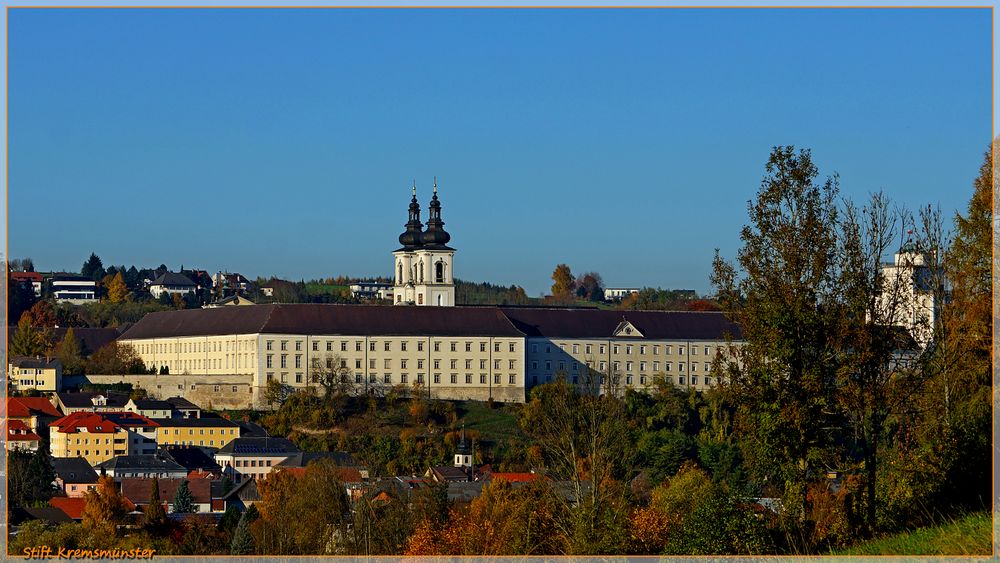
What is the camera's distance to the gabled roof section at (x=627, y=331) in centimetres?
8750

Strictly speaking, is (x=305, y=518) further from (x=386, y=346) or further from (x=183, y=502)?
(x=386, y=346)

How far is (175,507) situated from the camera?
53844 millimetres

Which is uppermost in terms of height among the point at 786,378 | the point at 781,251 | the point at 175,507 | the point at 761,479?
the point at 781,251

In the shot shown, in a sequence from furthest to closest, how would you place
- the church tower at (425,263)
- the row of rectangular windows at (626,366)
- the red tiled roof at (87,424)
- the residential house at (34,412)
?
the church tower at (425,263)
the row of rectangular windows at (626,366)
the residential house at (34,412)
the red tiled roof at (87,424)

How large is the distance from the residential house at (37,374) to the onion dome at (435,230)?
23.1 m

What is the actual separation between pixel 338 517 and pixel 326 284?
453ft

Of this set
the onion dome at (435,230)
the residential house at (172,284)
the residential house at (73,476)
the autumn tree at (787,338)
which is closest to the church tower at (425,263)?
the onion dome at (435,230)

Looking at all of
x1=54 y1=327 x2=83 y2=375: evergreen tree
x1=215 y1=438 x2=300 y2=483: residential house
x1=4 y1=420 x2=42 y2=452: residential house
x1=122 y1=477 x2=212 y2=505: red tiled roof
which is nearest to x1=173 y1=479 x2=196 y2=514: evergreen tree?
x1=122 y1=477 x2=212 y2=505: red tiled roof

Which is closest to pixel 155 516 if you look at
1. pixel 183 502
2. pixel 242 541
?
pixel 183 502

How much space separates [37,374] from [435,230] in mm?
25121

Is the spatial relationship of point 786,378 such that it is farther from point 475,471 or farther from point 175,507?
point 475,471

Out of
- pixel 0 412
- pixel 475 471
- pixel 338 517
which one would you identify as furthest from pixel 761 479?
pixel 0 412

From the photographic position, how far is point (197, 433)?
71125mm

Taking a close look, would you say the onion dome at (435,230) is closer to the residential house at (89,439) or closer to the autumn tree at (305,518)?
the residential house at (89,439)
